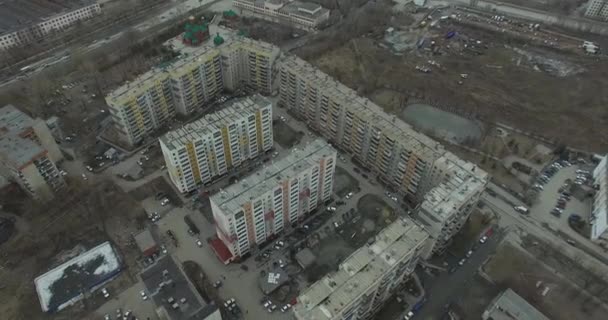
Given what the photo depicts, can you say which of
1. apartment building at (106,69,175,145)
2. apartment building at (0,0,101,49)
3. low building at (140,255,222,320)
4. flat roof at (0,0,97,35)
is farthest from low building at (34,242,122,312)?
flat roof at (0,0,97,35)

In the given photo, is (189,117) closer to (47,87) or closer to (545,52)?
(47,87)

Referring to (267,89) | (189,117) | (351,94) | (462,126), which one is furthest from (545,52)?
(189,117)

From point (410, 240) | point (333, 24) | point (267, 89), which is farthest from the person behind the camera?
point (333, 24)

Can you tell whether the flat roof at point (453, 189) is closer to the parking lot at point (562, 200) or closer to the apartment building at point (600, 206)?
the parking lot at point (562, 200)

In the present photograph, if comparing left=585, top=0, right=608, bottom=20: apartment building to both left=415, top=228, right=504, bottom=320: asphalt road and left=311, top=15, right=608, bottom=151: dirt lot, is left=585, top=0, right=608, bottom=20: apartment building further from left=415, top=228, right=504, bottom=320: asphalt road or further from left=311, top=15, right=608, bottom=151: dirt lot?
left=415, top=228, right=504, bottom=320: asphalt road

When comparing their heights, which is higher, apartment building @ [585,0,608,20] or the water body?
apartment building @ [585,0,608,20]

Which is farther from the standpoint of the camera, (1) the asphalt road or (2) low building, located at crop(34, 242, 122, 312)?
(1) the asphalt road
